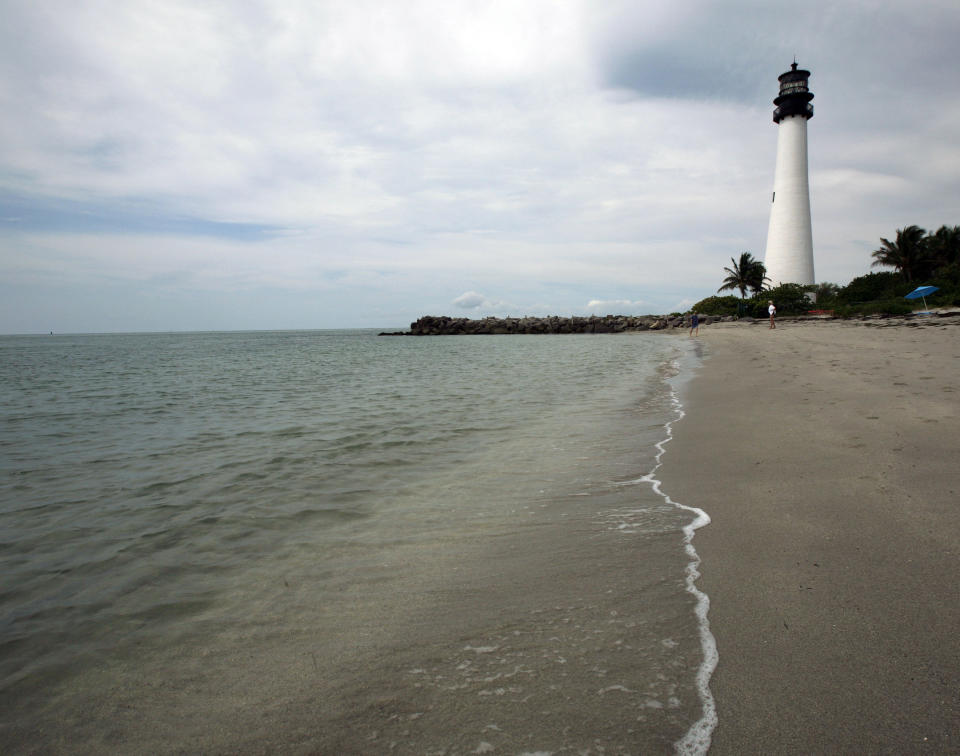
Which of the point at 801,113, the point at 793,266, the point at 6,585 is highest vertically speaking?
the point at 801,113

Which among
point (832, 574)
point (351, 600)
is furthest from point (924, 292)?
point (351, 600)

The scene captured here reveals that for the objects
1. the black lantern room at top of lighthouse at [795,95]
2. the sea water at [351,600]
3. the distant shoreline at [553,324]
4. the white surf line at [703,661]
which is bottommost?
the sea water at [351,600]

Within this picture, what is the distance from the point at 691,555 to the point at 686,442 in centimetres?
325

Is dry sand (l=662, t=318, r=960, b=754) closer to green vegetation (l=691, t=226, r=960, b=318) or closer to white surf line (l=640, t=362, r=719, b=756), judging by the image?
white surf line (l=640, t=362, r=719, b=756)

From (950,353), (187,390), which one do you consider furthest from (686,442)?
(187,390)

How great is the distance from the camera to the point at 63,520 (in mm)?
4402

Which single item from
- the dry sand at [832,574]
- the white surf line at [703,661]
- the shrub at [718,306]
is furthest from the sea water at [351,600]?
the shrub at [718,306]

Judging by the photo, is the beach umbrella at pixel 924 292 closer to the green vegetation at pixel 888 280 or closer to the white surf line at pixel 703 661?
the green vegetation at pixel 888 280

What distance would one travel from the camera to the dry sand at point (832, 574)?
1736mm

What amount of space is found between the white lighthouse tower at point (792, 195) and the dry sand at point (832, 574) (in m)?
55.8

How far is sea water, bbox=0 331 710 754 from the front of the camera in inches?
75.6

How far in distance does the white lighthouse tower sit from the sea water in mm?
57546

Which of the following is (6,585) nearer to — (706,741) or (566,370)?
(706,741)

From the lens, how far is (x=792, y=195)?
54.1 meters
